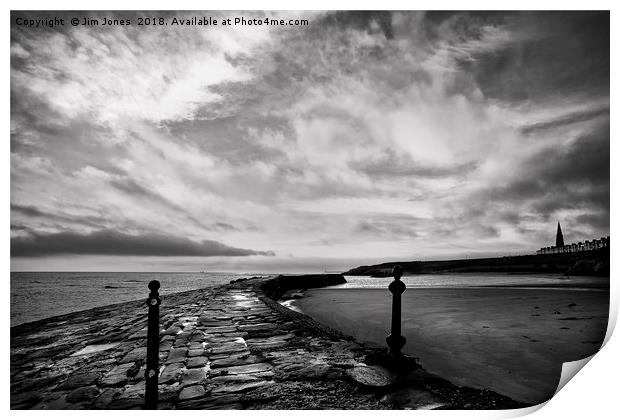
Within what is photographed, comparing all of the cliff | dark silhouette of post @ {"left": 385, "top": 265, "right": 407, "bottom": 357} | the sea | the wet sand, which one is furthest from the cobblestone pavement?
the cliff

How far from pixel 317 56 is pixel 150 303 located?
14.8 ft

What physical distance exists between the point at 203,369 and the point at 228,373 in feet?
1.16

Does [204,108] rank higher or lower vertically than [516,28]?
lower

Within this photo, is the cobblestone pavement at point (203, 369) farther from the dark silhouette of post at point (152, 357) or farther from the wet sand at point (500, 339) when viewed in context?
the wet sand at point (500, 339)

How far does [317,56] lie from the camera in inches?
220

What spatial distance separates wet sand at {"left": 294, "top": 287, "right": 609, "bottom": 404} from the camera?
3803 millimetres

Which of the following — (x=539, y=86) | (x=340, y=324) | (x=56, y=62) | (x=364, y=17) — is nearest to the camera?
(x=56, y=62)

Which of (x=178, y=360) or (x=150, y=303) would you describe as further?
(x=178, y=360)

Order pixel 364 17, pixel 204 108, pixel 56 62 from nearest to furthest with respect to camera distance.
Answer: pixel 56 62, pixel 364 17, pixel 204 108

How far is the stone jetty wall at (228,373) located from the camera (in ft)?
9.20
